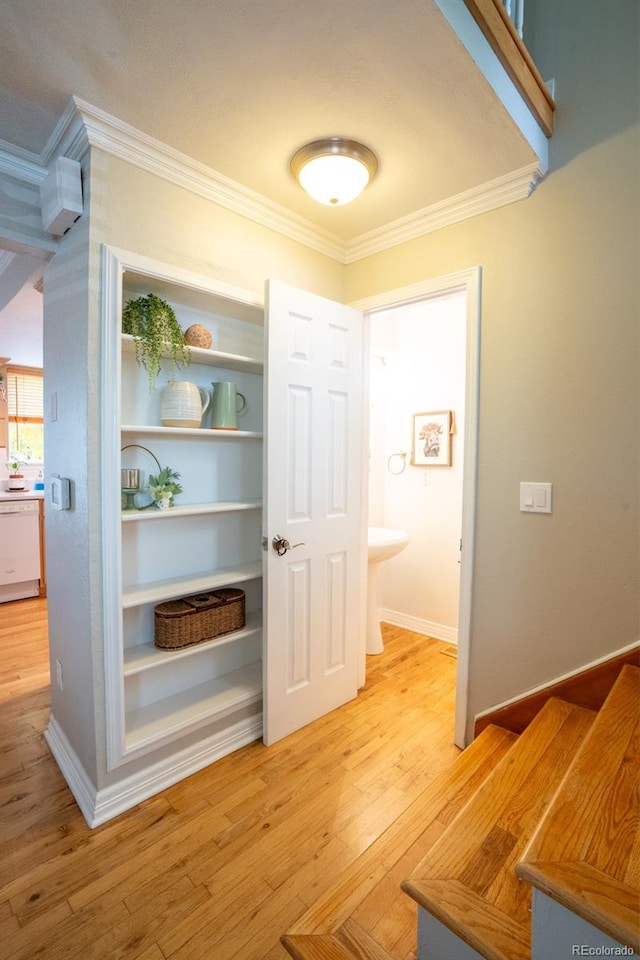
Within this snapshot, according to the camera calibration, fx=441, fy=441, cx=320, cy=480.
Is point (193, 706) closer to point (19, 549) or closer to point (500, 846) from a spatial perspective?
point (500, 846)

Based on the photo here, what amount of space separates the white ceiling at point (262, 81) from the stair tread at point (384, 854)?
2372mm

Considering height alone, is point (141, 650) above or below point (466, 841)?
above

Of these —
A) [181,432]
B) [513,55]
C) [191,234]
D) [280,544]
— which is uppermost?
[513,55]

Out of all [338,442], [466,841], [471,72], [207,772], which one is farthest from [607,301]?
[207,772]

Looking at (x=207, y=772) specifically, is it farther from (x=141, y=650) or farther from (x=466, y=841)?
(x=466, y=841)

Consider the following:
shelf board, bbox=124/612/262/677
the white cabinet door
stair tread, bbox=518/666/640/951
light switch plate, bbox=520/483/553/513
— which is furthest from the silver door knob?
stair tread, bbox=518/666/640/951

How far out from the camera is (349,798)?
5.80 ft

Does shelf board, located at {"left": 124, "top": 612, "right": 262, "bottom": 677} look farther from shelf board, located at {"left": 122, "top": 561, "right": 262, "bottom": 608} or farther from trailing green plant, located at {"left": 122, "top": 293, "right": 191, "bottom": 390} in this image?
trailing green plant, located at {"left": 122, "top": 293, "right": 191, "bottom": 390}

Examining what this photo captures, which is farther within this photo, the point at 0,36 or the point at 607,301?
the point at 607,301

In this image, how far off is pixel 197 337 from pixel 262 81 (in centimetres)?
90

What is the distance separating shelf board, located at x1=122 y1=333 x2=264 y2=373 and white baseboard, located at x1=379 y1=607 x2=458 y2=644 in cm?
232

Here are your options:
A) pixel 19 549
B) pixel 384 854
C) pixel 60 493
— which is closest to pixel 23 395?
pixel 19 549

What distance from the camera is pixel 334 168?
1.71m

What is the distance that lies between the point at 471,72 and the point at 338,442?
1453mm
